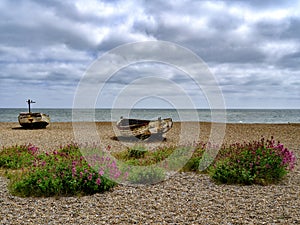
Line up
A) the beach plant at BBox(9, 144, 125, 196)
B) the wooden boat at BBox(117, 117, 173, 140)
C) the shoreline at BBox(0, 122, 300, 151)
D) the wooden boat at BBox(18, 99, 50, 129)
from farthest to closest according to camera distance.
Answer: the wooden boat at BBox(18, 99, 50, 129) < the wooden boat at BBox(117, 117, 173, 140) < the shoreline at BBox(0, 122, 300, 151) < the beach plant at BBox(9, 144, 125, 196)

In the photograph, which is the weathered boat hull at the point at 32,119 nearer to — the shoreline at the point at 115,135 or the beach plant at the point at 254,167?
the shoreline at the point at 115,135

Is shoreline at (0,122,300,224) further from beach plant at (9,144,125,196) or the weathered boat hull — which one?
the weathered boat hull

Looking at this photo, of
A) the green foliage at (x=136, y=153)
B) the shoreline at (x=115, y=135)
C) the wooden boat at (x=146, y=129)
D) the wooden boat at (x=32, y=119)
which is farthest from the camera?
the wooden boat at (x=32, y=119)

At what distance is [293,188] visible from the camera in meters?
6.93

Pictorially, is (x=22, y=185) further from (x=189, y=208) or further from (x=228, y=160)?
(x=228, y=160)

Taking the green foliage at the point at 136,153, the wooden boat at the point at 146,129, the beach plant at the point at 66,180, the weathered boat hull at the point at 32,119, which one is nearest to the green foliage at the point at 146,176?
the beach plant at the point at 66,180

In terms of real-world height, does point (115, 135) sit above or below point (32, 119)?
below

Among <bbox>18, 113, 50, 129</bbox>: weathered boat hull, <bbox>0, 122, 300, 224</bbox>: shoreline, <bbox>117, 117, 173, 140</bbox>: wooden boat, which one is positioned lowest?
<bbox>0, 122, 300, 224</bbox>: shoreline

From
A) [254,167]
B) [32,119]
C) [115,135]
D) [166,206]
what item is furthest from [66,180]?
[32,119]

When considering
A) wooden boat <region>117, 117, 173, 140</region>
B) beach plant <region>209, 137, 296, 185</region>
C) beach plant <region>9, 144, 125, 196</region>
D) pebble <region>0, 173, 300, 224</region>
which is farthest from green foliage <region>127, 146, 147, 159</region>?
wooden boat <region>117, 117, 173, 140</region>

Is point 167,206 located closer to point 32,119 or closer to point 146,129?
point 146,129

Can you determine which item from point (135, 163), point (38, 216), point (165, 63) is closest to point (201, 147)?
point (135, 163)

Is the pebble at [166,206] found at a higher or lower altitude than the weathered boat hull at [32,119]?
lower

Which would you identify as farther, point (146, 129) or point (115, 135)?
point (115, 135)
